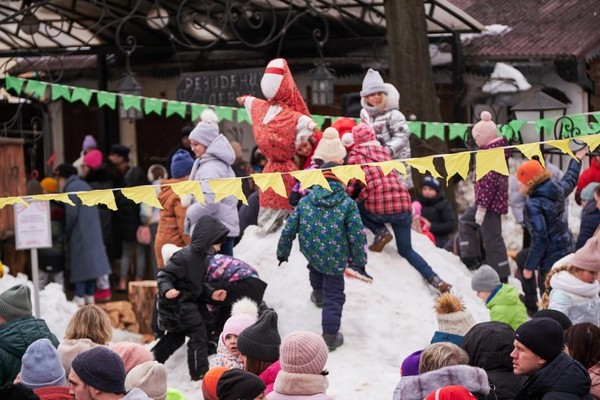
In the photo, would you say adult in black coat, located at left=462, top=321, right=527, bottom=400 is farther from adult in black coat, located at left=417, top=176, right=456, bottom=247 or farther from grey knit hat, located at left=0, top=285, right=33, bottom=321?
adult in black coat, located at left=417, top=176, right=456, bottom=247

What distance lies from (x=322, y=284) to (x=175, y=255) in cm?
135

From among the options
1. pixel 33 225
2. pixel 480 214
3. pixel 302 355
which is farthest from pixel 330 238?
pixel 302 355

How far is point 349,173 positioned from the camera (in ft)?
35.6

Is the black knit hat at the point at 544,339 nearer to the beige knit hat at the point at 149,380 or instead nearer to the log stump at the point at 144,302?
the beige knit hat at the point at 149,380

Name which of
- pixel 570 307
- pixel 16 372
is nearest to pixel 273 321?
pixel 16 372

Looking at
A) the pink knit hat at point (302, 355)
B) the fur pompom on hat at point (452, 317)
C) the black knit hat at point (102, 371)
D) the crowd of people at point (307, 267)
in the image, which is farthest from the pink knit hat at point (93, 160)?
the black knit hat at point (102, 371)

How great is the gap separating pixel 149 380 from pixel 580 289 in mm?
3897

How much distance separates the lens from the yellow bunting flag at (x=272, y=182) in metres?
10.7

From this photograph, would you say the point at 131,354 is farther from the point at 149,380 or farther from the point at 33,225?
the point at 33,225

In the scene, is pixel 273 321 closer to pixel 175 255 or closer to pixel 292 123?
pixel 175 255

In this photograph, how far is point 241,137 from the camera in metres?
21.9

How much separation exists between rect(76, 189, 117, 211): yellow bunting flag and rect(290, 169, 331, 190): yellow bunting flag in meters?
1.34

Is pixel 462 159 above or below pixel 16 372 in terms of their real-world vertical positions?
above

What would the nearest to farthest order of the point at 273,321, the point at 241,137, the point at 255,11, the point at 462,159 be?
the point at 273,321
the point at 462,159
the point at 255,11
the point at 241,137
